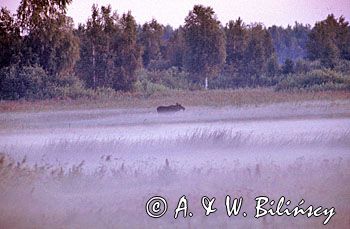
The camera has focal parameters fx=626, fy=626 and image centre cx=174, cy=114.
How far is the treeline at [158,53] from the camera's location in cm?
381

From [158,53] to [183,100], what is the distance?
0.33 metres

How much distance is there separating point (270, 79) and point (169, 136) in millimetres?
715

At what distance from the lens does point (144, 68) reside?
384cm

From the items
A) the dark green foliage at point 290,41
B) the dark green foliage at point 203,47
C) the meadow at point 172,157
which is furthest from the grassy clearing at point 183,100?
the dark green foliage at point 290,41

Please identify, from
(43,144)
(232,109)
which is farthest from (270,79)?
(43,144)

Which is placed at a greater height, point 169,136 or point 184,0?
point 184,0

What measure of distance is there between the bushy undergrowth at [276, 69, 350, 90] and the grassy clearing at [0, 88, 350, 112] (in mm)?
37

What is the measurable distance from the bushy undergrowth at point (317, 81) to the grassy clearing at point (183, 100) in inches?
1.5

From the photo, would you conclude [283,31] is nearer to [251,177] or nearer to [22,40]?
[251,177]

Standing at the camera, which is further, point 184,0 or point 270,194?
point 184,0

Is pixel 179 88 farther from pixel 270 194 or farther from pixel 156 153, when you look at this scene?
pixel 270 194

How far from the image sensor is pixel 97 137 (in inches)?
151

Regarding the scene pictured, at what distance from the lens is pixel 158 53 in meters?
3.83

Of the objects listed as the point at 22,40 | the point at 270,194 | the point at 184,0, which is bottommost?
the point at 270,194
